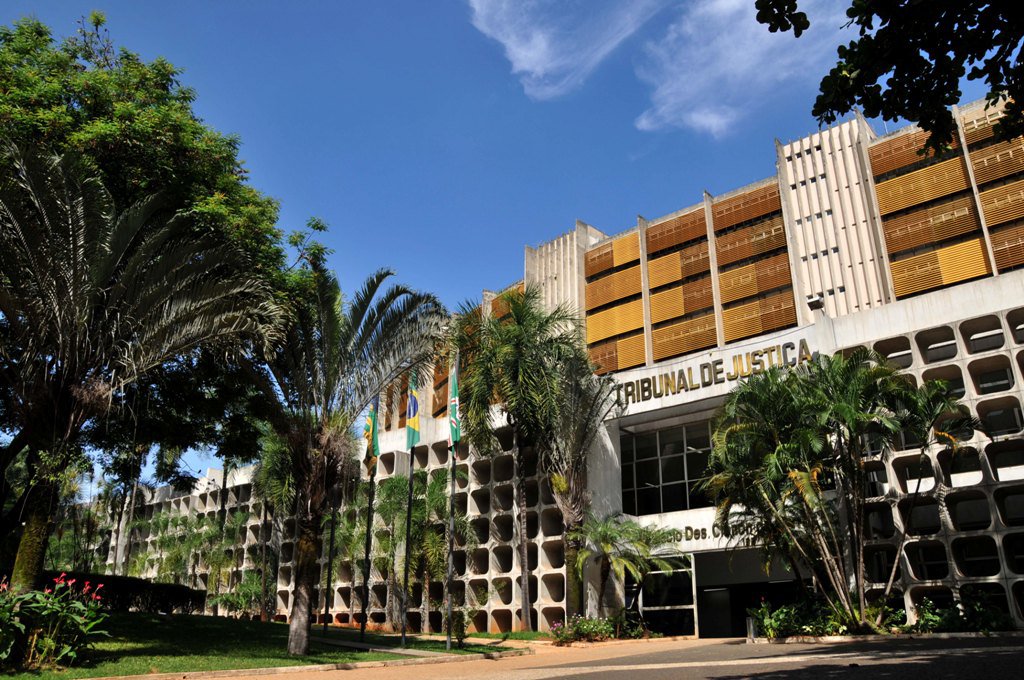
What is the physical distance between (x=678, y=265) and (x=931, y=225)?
14.9 m

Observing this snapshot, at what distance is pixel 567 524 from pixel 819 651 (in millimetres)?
14196

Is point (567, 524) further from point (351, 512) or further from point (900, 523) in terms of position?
point (351, 512)

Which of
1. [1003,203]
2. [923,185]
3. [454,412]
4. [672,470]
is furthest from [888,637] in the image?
[923,185]

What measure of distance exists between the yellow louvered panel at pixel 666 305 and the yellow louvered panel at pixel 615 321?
994mm

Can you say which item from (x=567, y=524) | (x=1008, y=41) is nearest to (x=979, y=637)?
(x=567, y=524)

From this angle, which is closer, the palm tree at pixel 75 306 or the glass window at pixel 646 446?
the palm tree at pixel 75 306

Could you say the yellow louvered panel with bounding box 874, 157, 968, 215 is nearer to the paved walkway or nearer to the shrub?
the paved walkway

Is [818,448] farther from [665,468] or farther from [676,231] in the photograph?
[676,231]

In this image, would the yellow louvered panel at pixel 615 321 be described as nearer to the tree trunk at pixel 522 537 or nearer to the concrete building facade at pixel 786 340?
the concrete building facade at pixel 786 340

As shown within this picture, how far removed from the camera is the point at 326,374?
62.3 ft

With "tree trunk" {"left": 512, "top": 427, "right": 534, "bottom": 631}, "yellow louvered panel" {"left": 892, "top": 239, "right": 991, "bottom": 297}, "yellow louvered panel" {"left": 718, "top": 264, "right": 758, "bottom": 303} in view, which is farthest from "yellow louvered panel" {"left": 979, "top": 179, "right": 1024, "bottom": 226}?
"tree trunk" {"left": 512, "top": 427, "right": 534, "bottom": 631}

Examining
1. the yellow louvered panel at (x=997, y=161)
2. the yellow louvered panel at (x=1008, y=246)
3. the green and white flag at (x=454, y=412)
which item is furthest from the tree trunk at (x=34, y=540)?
the yellow louvered panel at (x=997, y=161)

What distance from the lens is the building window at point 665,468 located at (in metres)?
32.6

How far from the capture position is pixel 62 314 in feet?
49.9
